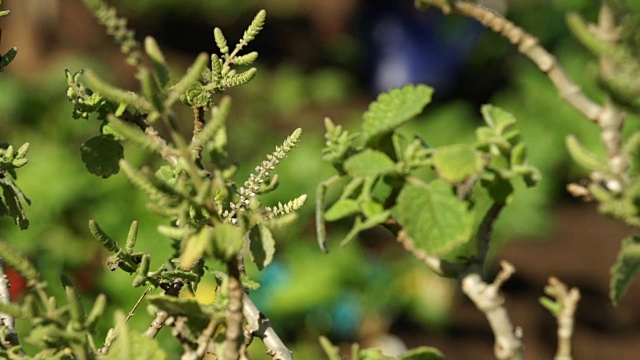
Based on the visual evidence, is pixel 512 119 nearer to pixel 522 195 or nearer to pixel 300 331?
pixel 300 331

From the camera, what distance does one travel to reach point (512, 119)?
61 cm

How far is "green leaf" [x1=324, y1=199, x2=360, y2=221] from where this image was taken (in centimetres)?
62

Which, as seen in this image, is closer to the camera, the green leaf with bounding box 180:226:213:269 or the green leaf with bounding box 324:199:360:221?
the green leaf with bounding box 180:226:213:269

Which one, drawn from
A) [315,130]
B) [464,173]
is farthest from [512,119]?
[315,130]

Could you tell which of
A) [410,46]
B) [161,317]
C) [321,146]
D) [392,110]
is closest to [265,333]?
[161,317]

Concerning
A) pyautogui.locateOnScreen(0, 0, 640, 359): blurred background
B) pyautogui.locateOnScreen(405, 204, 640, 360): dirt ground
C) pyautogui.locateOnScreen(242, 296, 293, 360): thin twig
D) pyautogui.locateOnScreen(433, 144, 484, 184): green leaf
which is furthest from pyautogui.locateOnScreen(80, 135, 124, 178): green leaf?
pyautogui.locateOnScreen(405, 204, 640, 360): dirt ground

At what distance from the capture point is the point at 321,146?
4457mm

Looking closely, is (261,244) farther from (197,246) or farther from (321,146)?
(321,146)

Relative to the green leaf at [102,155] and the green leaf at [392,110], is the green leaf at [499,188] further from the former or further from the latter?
the green leaf at [102,155]

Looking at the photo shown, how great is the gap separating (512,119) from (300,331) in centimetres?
286

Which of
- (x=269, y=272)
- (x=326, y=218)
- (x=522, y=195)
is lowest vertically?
(x=522, y=195)

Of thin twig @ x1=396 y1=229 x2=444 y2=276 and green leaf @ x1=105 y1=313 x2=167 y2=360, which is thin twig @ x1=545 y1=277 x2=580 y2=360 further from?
green leaf @ x1=105 y1=313 x2=167 y2=360

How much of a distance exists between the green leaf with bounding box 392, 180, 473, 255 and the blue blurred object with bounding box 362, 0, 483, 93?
5179mm

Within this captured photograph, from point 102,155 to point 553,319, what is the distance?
319cm
